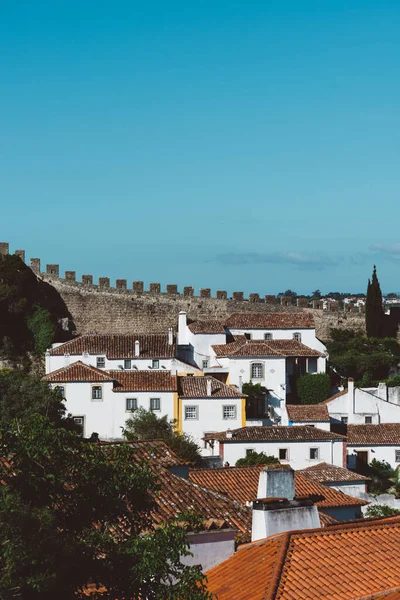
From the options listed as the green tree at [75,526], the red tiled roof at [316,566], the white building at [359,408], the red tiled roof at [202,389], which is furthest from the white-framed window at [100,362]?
the green tree at [75,526]

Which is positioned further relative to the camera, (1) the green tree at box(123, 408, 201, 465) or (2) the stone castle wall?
(2) the stone castle wall

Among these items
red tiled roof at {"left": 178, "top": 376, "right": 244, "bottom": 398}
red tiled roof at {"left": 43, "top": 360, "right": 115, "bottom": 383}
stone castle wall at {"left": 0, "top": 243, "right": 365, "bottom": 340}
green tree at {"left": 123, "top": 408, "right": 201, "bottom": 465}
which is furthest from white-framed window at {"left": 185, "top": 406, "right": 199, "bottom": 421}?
stone castle wall at {"left": 0, "top": 243, "right": 365, "bottom": 340}

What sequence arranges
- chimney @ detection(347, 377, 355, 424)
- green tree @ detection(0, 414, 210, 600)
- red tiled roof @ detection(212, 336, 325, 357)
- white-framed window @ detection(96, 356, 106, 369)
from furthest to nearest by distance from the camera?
white-framed window @ detection(96, 356, 106, 369), red tiled roof @ detection(212, 336, 325, 357), chimney @ detection(347, 377, 355, 424), green tree @ detection(0, 414, 210, 600)

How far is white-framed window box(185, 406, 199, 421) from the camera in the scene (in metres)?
40.7

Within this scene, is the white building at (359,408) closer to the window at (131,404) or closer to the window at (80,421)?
the window at (131,404)

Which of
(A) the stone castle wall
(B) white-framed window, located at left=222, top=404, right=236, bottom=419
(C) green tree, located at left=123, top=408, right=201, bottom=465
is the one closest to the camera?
(C) green tree, located at left=123, top=408, right=201, bottom=465

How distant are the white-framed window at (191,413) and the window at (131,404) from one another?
187 centimetres

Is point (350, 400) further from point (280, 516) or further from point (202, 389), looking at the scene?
point (280, 516)

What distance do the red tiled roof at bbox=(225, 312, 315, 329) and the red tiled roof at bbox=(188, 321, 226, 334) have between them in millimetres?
950

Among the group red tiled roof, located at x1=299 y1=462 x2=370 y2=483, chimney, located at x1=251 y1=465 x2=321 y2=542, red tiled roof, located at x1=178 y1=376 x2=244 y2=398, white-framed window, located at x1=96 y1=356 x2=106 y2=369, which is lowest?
red tiled roof, located at x1=299 y1=462 x2=370 y2=483

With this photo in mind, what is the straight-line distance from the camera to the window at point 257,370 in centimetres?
4400

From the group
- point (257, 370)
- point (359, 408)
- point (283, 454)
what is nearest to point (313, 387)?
point (257, 370)

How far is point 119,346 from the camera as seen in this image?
45562 millimetres

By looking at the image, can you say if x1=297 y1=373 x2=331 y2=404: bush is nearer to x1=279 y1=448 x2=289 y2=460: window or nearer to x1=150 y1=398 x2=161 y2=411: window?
x1=150 y1=398 x2=161 y2=411: window
